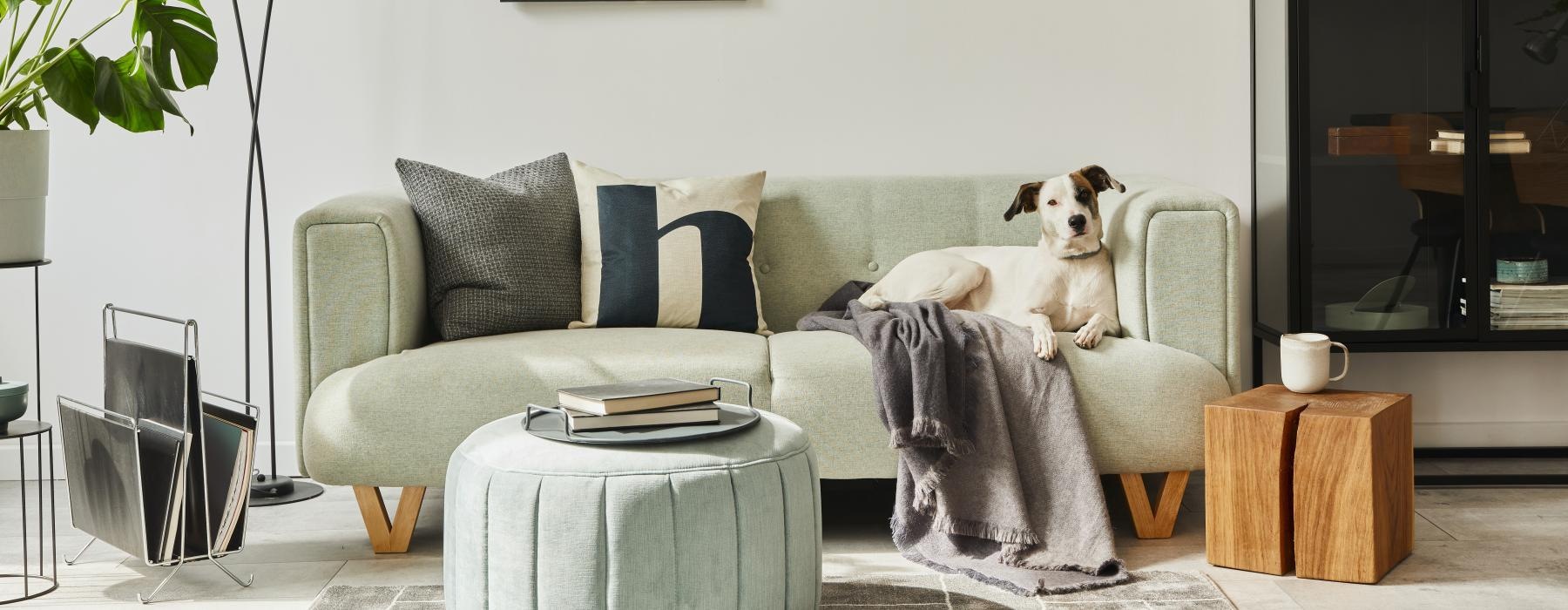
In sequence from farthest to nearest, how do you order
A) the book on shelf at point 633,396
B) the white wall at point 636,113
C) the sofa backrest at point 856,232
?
the white wall at point 636,113
the sofa backrest at point 856,232
the book on shelf at point 633,396

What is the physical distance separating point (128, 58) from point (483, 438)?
1319 millimetres

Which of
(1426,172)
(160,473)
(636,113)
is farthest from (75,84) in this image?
(1426,172)

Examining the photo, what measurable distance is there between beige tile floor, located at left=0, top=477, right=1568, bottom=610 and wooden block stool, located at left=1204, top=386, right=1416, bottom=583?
48mm

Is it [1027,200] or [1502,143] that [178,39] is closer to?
[1027,200]

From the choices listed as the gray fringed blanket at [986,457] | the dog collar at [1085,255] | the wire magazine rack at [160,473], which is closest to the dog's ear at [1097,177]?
the dog collar at [1085,255]

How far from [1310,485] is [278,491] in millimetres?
2373

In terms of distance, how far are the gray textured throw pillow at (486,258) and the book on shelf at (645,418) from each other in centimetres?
104

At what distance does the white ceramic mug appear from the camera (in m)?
2.51

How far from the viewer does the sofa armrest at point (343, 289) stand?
265cm

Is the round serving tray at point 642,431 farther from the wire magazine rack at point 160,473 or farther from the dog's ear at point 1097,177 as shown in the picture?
the dog's ear at point 1097,177

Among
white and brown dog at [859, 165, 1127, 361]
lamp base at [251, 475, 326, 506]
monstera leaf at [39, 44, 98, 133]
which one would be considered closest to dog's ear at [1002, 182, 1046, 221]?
white and brown dog at [859, 165, 1127, 361]

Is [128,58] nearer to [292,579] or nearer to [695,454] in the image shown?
[292,579]

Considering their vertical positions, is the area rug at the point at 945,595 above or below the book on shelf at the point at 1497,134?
below

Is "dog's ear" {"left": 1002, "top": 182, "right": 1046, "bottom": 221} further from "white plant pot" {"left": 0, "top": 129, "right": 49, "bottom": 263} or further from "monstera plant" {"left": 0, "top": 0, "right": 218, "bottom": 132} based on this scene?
"white plant pot" {"left": 0, "top": 129, "right": 49, "bottom": 263}
